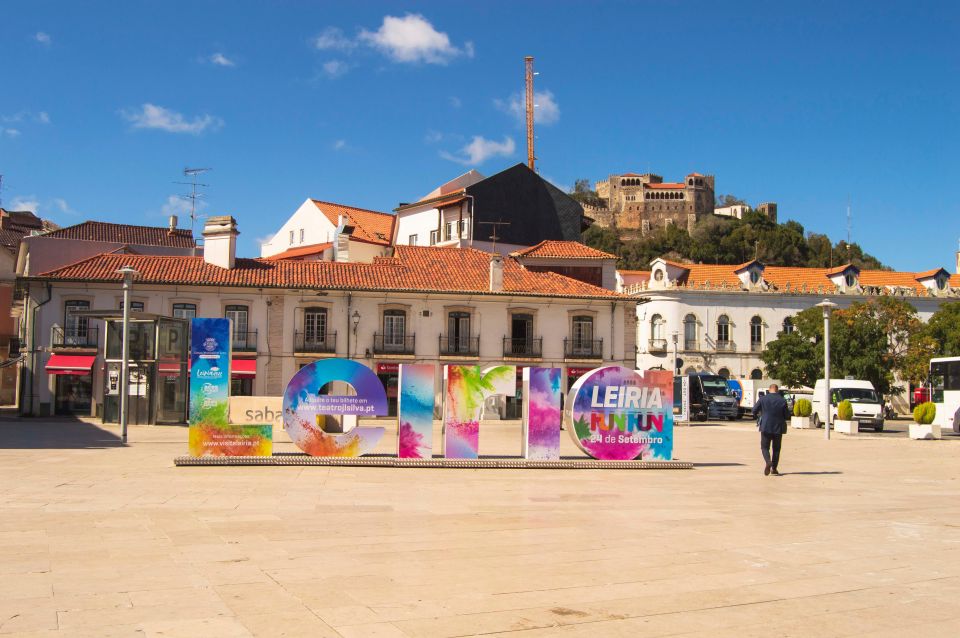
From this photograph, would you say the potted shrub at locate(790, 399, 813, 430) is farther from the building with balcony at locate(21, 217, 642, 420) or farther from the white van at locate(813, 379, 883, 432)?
the building with balcony at locate(21, 217, 642, 420)

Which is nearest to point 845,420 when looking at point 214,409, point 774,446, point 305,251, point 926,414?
point 926,414

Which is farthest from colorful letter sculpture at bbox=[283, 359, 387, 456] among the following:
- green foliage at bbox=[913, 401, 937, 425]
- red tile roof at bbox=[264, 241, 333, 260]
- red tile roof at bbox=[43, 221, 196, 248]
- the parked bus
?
red tile roof at bbox=[264, 241, 333, 260]

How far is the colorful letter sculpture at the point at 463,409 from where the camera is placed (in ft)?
57.1

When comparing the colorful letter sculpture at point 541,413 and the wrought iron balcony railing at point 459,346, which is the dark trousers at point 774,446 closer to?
the colorful letter sculpture at point 541,413

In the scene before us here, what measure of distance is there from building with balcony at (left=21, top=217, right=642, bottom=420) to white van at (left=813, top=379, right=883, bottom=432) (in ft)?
30.3

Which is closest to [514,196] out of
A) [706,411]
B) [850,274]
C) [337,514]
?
[706,411]

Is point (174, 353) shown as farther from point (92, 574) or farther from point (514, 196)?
point (514, 196)

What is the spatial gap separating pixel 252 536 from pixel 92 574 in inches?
85.4

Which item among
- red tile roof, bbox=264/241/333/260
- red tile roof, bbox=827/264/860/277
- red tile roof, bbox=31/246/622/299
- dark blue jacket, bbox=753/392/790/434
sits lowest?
dark blue jacket, bbox=753/392/790/434

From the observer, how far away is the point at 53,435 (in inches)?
977

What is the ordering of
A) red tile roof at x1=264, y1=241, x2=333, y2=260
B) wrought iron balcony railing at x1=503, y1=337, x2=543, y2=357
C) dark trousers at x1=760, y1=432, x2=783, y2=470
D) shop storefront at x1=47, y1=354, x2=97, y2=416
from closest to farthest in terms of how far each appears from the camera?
dark trousers at x1=760, y1=432, x2=783, y2=470 < shop storefront at x1=47, y1=354, x2=97, y2=416 < wrought iron balcony railing at x1=503, y1=337, x2=543, y2=357 < red tile roof at x1=264, y1=241, x2=333, y2=260

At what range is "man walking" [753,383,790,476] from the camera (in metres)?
16.5

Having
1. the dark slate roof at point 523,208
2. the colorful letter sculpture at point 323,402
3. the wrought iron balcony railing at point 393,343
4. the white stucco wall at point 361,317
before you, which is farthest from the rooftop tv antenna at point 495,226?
the colorful letter sculpture at point 323,402

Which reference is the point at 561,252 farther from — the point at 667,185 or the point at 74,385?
the point at 667,185
